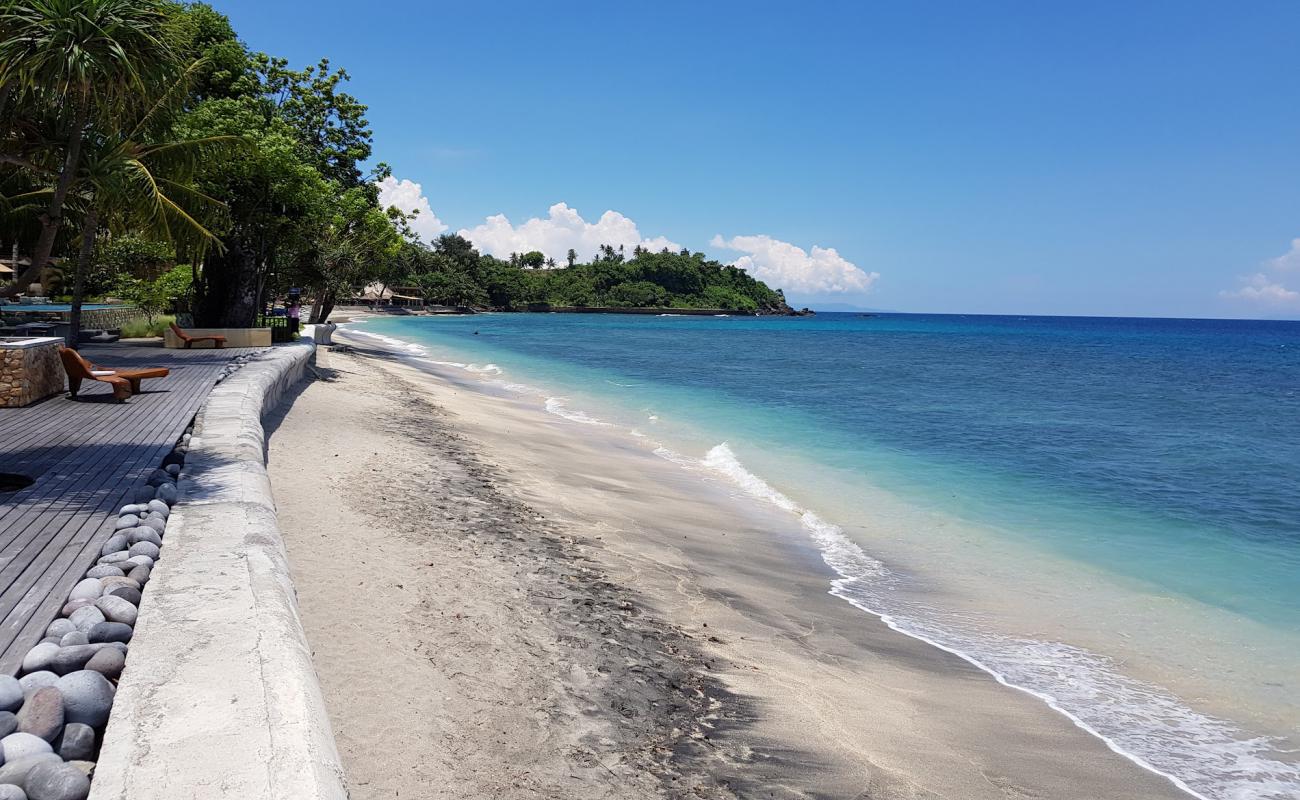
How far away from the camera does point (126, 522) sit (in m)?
5.09

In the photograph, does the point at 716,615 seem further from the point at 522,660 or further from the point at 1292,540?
the point at 1292,540

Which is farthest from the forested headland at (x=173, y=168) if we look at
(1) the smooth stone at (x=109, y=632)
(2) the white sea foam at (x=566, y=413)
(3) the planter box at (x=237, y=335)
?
(2) the white sea foam at (x=566, y=413)

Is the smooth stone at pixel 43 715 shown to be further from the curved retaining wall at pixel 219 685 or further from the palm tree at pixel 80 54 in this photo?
the palm tree at pixel 80 54

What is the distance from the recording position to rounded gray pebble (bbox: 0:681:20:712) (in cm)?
291

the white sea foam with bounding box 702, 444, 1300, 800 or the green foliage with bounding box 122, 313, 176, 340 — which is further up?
the green foliage with bounding box 122, 313, 176, 340

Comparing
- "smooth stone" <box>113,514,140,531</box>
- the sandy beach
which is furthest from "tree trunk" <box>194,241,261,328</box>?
"smooth stone" <box>113,514,140,531</box>

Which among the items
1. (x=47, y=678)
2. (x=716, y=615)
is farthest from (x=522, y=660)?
(x=47, y=678)

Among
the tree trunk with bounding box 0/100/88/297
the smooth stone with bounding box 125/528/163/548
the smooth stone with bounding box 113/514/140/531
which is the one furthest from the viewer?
the tree trunk with bounding box 0/100/88/297

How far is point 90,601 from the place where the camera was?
3.89 metres

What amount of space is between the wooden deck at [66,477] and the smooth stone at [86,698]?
455 millimetres

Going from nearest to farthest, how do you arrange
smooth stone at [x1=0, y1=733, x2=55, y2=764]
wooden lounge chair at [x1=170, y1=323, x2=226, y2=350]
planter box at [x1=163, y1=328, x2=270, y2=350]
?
smooth stone at [x1=0, y1=733, x2=55, y2=764], wooden lounge chair at [x1=170, y1=323, x2=226, y2=350], planter box at [x1=163, y1=328, x2=270, y2=350]

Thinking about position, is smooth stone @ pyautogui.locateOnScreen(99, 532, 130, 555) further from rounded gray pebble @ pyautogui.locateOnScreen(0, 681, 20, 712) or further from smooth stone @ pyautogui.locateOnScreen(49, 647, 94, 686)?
rounded gray pebble @ pyautogui.locateOnScreen(0, 681, 20, 712)

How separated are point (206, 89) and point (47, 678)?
24.0m

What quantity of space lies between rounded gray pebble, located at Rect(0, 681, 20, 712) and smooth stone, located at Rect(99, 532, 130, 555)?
1.75 meters
